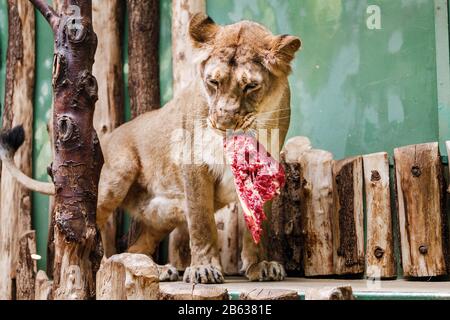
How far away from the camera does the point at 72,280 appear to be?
3902 mm

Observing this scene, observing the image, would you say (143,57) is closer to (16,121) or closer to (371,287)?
(16,121)

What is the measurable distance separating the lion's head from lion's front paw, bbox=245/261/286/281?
90 cm

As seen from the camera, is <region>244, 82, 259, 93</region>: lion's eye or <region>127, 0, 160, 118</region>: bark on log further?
<region>127, 0, 160, 118</region>: bark on log

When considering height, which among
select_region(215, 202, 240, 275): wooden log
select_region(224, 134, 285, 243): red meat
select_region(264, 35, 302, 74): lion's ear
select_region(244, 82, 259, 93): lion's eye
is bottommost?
select_region(215, 202, 240, 275): wooden log

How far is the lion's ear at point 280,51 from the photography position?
4941 mm

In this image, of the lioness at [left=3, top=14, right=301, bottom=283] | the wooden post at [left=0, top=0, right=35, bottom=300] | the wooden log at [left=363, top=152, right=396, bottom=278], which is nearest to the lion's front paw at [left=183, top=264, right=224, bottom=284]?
the lioness at [left=3, top=14, right=301, bottom=283]

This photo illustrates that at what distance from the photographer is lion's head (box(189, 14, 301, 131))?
4.75m

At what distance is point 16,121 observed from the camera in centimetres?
634

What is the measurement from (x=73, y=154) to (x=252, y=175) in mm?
1337

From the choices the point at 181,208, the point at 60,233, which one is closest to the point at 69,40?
the point at 60,233

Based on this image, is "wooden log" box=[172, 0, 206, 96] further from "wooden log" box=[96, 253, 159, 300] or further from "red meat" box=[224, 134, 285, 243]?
"wooden log" box=[96, 253, 159, 300]

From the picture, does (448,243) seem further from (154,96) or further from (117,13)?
(117,13)
